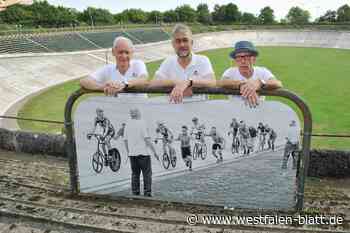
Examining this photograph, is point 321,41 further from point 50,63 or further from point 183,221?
point 183,221

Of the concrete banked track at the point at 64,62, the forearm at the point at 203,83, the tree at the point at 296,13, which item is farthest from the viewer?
the tree at the point at 296,13

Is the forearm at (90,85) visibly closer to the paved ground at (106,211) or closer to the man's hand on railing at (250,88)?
the paved ground at (106,211)

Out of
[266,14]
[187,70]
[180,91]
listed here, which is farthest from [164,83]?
[266,14]

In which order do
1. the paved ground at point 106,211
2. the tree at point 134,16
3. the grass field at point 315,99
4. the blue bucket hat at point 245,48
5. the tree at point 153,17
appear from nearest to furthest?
the paved ground at point 106,211, the blue bucket hat at point 245,48, the grass field at point 315,99, the tree at point 134,16, the tree at point 153,17

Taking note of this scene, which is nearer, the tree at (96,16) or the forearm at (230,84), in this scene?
the forearm at (230,84)

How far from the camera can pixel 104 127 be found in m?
3.16

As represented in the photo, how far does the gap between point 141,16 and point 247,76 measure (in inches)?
3201

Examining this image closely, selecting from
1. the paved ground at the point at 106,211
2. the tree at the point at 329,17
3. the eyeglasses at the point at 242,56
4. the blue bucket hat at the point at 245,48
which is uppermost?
the tree at the point at 329,17

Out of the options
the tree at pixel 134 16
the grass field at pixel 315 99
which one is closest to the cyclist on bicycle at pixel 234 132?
the grass field at pixel 315 99

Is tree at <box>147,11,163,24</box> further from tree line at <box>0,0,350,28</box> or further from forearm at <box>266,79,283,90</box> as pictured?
forearm at <box>266,79,283,90</box>

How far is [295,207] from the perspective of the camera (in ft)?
9.15

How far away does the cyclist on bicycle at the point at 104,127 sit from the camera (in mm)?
3133

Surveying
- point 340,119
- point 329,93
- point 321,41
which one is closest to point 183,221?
point 340,119

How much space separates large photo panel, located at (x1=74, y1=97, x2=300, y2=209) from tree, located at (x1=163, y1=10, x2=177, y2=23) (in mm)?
85626
